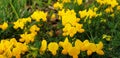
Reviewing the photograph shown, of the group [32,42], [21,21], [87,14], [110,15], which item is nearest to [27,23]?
[21,21]

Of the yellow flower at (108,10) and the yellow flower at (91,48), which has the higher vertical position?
the yellow flower at (91,48)

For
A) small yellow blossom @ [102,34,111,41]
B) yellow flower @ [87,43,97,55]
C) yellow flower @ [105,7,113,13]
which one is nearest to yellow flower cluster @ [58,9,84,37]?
small yellow blossom @ [102,34,111,41]

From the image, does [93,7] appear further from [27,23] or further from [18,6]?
[18,6]

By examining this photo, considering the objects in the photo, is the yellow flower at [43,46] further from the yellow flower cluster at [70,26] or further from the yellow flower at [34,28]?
the yellow flower at [34,28]

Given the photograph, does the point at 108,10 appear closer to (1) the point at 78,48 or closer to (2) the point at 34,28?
(2) the point at 34,28

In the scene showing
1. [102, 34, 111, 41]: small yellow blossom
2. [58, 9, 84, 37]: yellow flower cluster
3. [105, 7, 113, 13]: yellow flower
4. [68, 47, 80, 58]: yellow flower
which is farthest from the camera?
[105, 7, 113, 13]: yellow flower

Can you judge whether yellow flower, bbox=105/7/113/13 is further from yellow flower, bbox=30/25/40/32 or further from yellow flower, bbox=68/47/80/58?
yellow flower, bbox=68/47/80/58

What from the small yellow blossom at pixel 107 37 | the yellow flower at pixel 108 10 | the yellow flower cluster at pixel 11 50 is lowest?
the small yellow blossom at pixel 107 37

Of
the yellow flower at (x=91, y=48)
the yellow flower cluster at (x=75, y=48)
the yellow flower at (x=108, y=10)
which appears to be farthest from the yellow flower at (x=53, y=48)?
the yellow flower at (x=108, y=10)

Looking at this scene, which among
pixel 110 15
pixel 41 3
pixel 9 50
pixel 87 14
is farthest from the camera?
pixel 41 3

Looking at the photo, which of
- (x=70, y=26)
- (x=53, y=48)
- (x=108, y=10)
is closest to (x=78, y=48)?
(x=53, y=48)

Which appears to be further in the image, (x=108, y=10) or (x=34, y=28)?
(x=108, y=10)
